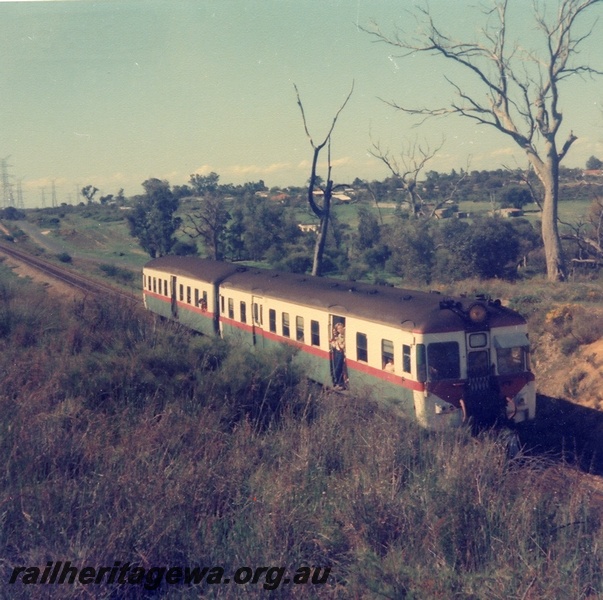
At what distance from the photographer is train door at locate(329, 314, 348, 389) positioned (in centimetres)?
1433

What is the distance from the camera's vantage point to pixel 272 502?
6.80 metres

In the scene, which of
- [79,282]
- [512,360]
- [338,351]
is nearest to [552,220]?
[338,351]

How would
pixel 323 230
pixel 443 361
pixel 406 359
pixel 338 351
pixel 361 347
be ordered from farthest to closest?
pixel 323 230
pixel 338 351
pixel 361 347
pixel 406 359
pixel 443 361

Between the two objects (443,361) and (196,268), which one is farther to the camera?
(196,268)

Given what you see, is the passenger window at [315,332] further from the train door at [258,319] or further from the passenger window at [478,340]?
the passenger window at [478,340]

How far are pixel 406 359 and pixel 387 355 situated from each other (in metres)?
0.66

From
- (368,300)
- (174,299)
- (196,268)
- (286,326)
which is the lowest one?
(286,326)

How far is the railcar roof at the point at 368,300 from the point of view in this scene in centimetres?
1214

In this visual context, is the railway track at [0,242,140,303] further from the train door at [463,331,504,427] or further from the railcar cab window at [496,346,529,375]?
the railcar cab window at [496,346,529,375]

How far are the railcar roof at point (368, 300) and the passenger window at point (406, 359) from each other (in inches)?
15.5

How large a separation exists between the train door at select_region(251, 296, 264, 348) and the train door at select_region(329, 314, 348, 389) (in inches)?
150

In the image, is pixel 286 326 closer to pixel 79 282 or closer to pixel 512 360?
pixel 512 360

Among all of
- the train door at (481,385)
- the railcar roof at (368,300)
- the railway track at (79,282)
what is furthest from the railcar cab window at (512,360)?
the railway track at (79,282)

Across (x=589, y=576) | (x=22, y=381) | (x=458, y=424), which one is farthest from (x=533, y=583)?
(x=22, y=381)
